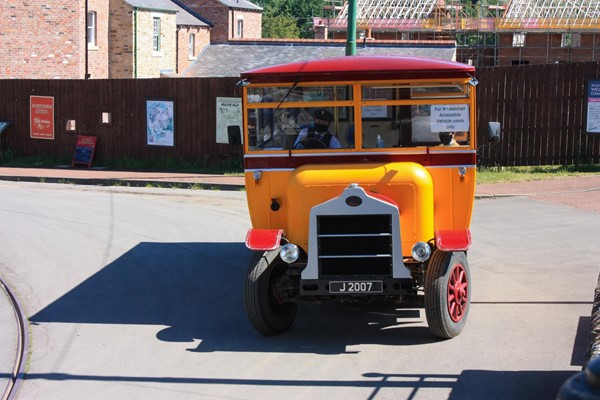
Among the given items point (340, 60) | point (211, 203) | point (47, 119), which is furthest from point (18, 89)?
point (340, 60)

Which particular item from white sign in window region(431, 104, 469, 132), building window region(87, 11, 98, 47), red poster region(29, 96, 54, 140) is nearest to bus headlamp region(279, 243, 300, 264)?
white sign in window region(431, 104, 469, 132)

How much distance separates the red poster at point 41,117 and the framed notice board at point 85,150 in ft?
3.90

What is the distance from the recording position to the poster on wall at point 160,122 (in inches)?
973

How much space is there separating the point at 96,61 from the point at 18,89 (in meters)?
13.9

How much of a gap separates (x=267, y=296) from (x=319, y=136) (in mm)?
1783

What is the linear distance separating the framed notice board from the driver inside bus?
17.3 metres

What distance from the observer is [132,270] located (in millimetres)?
12078

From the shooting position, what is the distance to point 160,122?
82.0 ft

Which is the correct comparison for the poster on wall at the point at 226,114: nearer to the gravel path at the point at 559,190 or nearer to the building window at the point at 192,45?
the gravel path at the point at 559,190

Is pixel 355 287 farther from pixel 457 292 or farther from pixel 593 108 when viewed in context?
pixel 593 108

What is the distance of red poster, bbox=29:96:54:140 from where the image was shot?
26.7 meters

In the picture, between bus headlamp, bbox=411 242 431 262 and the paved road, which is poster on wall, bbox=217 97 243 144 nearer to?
the paved road

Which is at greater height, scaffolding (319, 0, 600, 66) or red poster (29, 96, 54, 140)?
scaffolding (319, 0, 600, 66)

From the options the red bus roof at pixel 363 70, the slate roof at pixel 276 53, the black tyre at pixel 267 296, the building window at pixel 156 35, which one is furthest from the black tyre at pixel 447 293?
the building window at pixel 156 35
